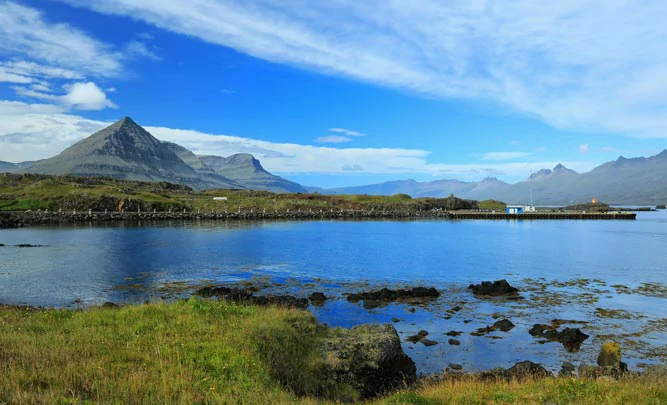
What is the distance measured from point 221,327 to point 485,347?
55.3ft

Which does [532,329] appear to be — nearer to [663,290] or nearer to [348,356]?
[348,356]

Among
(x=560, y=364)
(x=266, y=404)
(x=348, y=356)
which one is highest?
(x=266, y=404)

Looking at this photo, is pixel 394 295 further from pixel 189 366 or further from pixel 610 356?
pixel 189 366

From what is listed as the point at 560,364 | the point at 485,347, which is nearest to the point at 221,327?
the point at 485,347

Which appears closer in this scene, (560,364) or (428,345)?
(560,364)

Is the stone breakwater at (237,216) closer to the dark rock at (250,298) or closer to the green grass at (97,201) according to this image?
the green grass at (97,201)

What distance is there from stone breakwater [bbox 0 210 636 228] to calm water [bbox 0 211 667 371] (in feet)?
124

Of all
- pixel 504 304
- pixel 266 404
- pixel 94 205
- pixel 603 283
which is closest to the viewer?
pixel 266 404

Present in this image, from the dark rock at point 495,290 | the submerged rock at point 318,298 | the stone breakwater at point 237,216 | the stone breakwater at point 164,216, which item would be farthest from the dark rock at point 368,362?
the stone breakwater at point 164,216

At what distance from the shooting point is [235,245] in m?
82.0

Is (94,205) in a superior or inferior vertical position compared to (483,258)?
superior

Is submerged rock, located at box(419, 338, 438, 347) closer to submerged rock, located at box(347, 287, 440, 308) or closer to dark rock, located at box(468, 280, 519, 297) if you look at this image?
submerged rock, located at box(347, 287, 440, 308)

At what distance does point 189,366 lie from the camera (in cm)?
1465

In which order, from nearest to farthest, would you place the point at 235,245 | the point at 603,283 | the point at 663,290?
the point at 663,290
the point at 603,283
the point at 235,245
